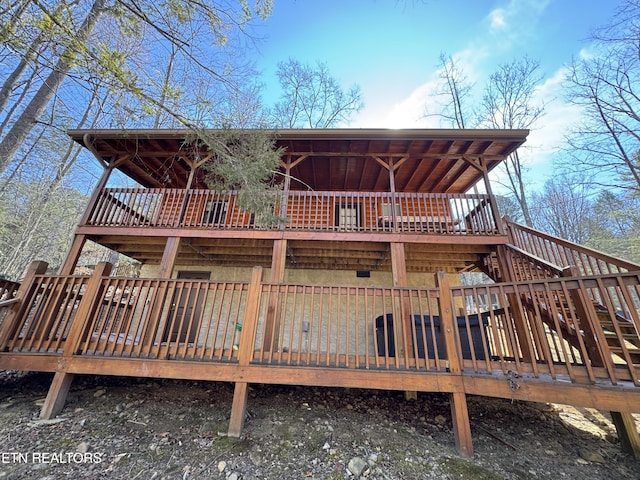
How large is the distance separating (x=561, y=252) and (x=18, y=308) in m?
9.20

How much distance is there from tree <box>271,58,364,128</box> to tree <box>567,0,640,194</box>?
9.49 meters

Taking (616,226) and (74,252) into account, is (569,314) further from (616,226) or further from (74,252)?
(616,226)

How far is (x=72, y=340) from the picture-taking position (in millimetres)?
3469

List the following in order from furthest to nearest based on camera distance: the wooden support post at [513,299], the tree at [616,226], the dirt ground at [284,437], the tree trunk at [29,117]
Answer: the tree at [616,226] → the wooden support post at [513,299] → the tree trunk at [29,117] → the dirt ground at [284,437]

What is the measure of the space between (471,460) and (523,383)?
1.04 meters

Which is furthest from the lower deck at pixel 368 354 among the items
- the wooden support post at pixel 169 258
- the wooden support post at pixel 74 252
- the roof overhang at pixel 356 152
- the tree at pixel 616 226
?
the tree at pixel 616 226

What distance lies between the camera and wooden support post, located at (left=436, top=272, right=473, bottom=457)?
284cm

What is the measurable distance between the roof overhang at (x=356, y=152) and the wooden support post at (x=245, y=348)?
110 inches

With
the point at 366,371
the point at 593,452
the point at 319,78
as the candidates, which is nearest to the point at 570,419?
the point at 593,452

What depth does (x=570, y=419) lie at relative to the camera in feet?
12.5

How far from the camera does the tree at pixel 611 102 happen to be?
28.9 ft

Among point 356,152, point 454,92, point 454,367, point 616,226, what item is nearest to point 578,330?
point 454,367

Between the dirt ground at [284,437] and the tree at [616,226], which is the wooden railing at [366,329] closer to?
the dirt ground at [284,437]

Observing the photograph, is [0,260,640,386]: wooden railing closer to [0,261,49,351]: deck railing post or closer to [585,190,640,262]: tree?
[0,261,49,351]: deck railing post
